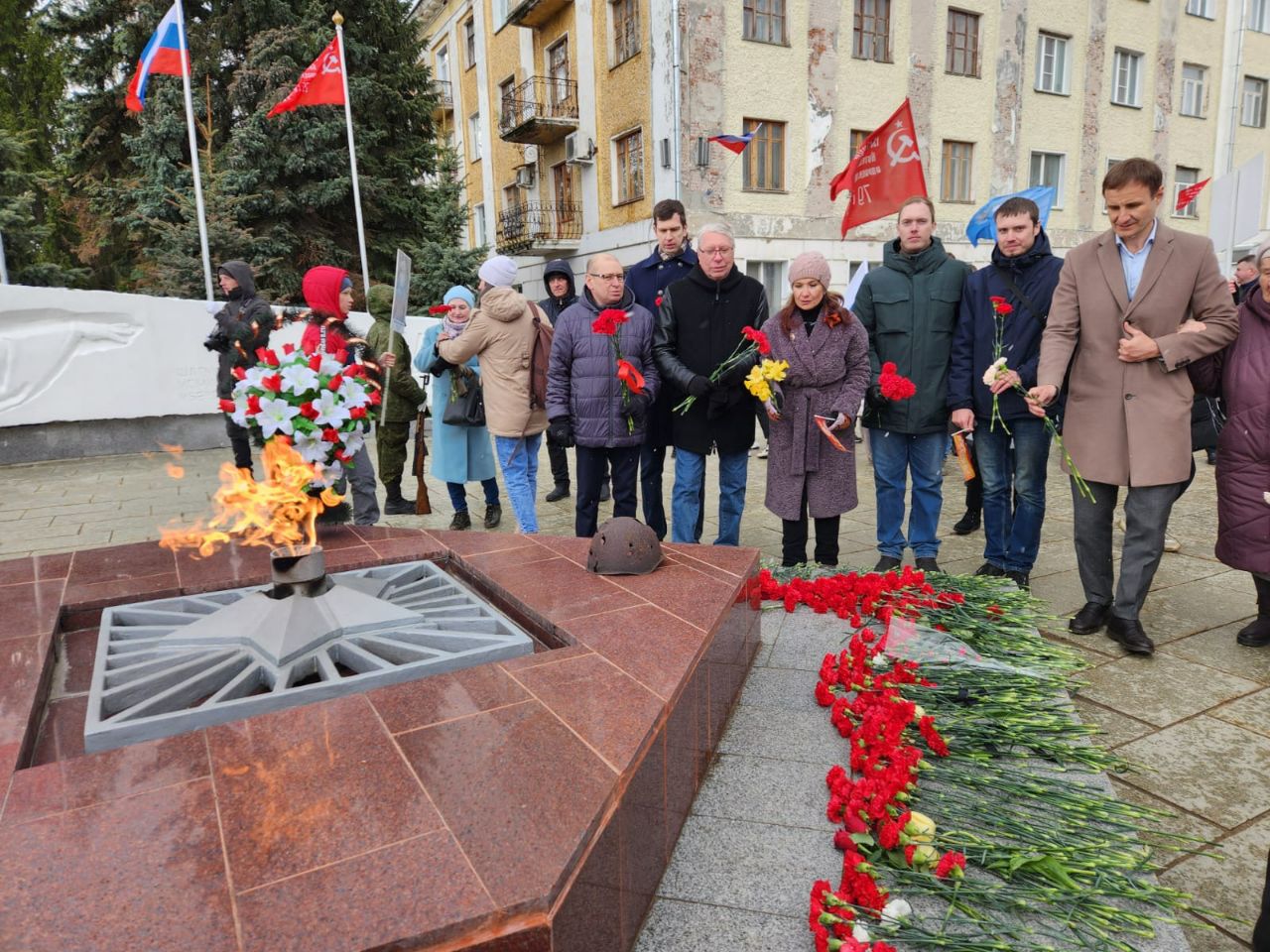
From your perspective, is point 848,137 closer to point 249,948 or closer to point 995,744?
point 995,744

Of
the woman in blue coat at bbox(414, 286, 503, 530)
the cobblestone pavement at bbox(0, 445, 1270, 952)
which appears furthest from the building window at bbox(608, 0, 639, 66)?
the cobblestone pavement at bbox(0, 445, 1270, 952)

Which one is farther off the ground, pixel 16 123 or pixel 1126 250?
pixel 16 123

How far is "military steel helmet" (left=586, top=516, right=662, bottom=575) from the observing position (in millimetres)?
3094

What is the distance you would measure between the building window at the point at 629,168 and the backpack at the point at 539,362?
1298 centimetres

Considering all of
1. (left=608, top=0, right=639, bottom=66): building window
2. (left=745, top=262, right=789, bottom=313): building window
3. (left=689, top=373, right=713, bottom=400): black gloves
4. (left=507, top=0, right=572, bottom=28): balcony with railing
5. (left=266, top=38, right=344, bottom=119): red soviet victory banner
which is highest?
(left=507, top=0, right=572, bottom=28): balcony with railing

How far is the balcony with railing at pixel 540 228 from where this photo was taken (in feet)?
66.3

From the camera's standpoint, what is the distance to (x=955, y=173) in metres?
18.5

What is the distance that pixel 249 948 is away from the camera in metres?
1.26

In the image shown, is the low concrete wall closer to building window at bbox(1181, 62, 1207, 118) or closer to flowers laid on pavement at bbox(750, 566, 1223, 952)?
flowers laid on pavement at bbox(750, 566, 1223, 952)

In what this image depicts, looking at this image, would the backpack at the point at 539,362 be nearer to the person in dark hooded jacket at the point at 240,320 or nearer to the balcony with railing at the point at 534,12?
the person in dark hooded jacket at the point at 240,320

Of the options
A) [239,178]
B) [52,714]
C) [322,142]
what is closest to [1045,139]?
[322,142]

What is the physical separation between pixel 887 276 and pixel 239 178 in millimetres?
11850

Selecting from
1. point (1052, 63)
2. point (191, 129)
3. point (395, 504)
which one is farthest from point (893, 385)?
point (1052, 63)

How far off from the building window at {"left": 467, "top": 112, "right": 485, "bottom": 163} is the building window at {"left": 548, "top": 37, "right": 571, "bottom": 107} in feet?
14.4
